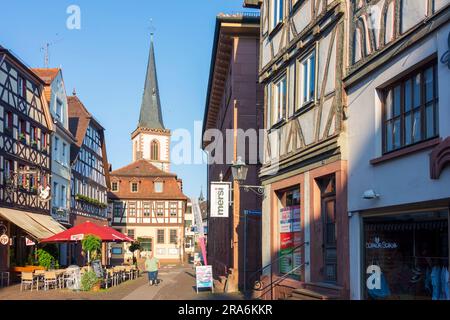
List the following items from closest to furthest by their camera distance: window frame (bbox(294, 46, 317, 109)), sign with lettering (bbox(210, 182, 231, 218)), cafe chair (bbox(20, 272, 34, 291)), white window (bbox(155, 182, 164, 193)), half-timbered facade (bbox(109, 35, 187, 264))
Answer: window frame (bbox(294, 46, 317, 109)) → sign with lettering (bbox(210, 182, 231, 218)) → cafe chair (bbox(20, 272, 34, 291)) → half-timbered facade (bbox(109, 35, 187, 264)) → white window (bbox(155, 182, 164, 193))

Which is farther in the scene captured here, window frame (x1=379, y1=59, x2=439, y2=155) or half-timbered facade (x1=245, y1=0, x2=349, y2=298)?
A: half-timbered facade (x1=245, y1=0, x2=349, y2=298)

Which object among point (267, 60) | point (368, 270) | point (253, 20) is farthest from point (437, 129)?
point (253, 20)

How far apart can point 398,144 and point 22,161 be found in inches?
1009

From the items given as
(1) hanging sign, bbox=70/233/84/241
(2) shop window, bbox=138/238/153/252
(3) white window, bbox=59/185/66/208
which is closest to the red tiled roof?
(2) shop window, bbox=138/238/153/252

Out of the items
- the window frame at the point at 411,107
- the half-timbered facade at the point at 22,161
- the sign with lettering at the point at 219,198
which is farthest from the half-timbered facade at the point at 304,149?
the half-timbered facade at the point at 22,161

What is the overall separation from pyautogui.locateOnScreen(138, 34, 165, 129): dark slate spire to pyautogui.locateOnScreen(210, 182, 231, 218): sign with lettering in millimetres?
90914

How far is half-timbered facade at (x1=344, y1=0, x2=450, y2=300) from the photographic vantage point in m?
9.10

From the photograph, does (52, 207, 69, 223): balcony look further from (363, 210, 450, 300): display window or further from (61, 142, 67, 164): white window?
(363, 210, 450, 300): display window

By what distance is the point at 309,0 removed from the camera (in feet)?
48.2

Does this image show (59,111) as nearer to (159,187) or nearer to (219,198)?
(219,198)
